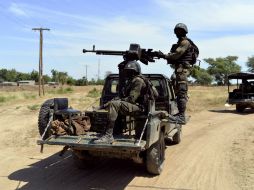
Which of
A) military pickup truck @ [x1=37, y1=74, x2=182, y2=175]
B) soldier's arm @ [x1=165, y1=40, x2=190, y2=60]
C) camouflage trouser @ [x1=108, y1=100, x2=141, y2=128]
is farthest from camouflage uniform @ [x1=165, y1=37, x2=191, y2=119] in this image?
camouflage trouser @ [x1=108, y1=100, x2=141, y2=128]

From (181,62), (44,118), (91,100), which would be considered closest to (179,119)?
(181,62)

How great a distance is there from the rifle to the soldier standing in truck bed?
263mm

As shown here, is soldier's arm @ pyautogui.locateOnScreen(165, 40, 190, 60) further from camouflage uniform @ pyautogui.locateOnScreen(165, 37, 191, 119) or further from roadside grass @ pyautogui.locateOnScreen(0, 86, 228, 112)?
roadside grass @ pyautogui.locateOnScreen(0, 86, 228, 112)

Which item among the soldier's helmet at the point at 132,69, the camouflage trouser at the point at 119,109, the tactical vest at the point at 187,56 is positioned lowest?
the camouflage trouser at the point at 119,109

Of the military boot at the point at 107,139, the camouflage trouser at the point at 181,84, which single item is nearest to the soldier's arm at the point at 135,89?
the military boot at the point at 107,139

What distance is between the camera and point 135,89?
8258mm

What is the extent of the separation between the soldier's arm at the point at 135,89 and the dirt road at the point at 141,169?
155 cm

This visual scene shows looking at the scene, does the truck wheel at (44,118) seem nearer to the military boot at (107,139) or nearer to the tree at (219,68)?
the military boot at (107,139)

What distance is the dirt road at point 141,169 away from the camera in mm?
8141

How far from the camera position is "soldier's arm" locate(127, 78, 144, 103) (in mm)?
8219

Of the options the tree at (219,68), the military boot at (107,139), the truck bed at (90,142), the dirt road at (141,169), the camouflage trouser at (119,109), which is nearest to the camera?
the truck bed at (90,142)

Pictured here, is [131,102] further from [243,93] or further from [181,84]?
[243,93]

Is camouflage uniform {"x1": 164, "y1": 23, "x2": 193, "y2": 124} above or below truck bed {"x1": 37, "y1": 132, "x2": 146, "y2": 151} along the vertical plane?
above

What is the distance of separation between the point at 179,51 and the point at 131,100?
6.32ft
